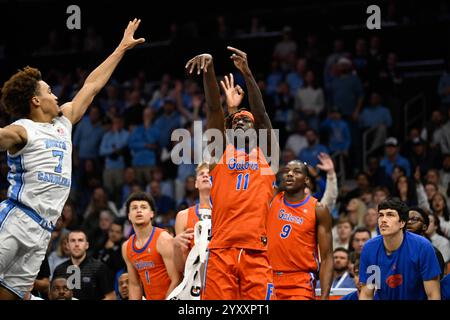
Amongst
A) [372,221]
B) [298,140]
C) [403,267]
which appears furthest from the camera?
[298,140]

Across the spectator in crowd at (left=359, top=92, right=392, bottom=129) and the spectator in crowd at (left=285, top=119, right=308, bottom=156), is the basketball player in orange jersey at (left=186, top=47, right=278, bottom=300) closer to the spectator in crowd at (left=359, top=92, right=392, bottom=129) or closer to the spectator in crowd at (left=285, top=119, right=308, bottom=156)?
the spectator in crowd at (left=285, top=119, right=308, bottom=156)

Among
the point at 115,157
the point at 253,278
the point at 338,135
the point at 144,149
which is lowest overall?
the point at 253,278

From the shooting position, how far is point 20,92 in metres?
5.70

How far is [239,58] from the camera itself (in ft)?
21.1

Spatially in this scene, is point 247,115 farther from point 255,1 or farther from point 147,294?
point 255,1

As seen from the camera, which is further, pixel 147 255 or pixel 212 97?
pixel 147 255

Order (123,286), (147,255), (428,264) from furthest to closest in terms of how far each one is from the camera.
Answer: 1. (123,286)
2. (147,255)
3. (428,264)

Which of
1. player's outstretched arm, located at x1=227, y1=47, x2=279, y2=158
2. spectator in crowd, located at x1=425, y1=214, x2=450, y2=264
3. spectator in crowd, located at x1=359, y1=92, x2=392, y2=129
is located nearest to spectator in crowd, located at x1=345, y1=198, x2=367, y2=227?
spectator in crowd, located at x1=425, y1=214, x2=450, y2=264

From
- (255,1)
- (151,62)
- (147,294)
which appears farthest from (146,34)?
(147,294)

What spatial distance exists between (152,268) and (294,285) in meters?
1.44

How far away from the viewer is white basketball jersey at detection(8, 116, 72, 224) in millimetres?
5535

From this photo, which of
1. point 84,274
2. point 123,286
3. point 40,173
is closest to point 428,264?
point 40,173

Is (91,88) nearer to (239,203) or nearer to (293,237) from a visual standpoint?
(239,203)

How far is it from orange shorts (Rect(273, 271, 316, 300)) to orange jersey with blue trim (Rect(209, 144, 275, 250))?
118cm
